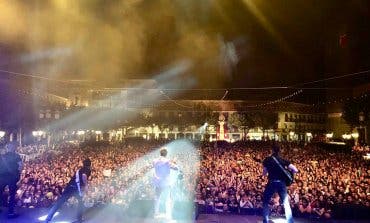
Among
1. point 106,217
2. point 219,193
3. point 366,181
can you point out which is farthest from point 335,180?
point 106,217

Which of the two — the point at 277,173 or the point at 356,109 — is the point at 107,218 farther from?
the point at 356,109

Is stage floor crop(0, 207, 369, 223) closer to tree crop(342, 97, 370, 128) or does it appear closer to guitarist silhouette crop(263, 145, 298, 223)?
guitarist silhouette crop(263, 145, 298, 223)

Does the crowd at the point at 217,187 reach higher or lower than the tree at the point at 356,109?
lower

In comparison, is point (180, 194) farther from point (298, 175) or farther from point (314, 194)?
point (298, 175)

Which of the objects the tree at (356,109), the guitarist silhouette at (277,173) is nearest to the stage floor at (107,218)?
the guitarist silhouette at (277,173)

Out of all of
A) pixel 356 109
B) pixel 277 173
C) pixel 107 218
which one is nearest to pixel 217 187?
pixel 107 218

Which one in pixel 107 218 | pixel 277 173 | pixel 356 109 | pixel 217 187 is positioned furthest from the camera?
pixel 356 109

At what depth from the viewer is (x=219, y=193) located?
462 inches

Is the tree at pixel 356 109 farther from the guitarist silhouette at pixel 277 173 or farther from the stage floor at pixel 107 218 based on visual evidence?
the guitarist silhouette at pixel 277 173

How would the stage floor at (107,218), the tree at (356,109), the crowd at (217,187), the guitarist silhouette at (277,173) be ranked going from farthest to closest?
the tree at (356,109)
the crowd at (217,187)
the stage floor at (107,218)
the guitarist silhouette at (277,173)

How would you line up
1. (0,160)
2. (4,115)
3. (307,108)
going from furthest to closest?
(307,108)
(4,115)
(0,160)

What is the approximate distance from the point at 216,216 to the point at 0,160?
5.09 metres

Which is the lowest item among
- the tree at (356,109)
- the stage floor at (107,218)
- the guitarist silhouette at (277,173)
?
the stage floor at (107,218)

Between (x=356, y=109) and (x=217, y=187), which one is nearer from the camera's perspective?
(x=217, y=187)
